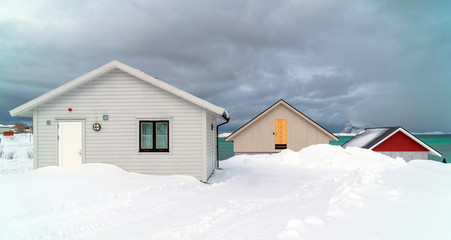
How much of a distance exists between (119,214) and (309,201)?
512 centimetres

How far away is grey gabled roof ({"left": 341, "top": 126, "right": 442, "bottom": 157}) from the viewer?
75.5 feet

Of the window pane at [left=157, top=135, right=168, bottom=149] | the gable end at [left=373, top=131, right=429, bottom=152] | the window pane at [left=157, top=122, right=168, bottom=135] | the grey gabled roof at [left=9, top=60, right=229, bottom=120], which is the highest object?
the grey gabled roof at [left=9, top=60, right=229, bottom=120]

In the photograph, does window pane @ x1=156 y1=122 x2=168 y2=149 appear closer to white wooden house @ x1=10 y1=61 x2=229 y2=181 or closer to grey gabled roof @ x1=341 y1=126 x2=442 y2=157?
white wooden house @ x1=10 y1=61 x2=229 y2=181

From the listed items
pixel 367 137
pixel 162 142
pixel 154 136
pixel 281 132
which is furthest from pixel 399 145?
pixel 154 136

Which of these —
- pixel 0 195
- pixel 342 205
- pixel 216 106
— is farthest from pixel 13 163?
pixel 342 205

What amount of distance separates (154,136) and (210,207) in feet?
17.7

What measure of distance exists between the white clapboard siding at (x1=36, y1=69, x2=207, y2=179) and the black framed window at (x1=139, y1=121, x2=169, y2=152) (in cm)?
23

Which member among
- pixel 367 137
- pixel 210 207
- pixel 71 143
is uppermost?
pixel 71 143

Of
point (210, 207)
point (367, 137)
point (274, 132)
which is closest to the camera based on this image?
point (210, 207)

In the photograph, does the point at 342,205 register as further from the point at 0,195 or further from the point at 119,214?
the point at 0,195

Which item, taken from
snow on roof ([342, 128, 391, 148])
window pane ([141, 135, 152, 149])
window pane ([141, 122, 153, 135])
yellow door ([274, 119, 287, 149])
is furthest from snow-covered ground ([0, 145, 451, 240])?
yellow door ([274, 119, 287, 149])

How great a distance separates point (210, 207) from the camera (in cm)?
843

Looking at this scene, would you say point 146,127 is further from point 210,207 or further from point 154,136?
point 210,207

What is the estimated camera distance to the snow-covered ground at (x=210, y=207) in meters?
5.66
